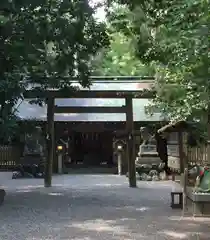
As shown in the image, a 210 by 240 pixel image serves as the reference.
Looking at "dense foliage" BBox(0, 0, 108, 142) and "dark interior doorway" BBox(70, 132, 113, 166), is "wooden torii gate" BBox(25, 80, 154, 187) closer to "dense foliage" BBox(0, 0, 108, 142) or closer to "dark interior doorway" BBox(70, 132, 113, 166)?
"dense foliage" BBox(0, 0, 108, 142)

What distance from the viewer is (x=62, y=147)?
19.5 metres

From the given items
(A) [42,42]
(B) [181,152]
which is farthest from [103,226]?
(B) [181,152]

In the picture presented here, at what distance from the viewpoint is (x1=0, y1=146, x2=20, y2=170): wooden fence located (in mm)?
19531

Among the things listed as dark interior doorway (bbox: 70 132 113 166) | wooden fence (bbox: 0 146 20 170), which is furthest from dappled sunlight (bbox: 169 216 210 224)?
dark interior doorway (bbox: 70 132 113 166)

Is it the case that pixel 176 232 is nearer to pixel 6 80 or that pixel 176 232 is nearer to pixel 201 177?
pixel 201 177

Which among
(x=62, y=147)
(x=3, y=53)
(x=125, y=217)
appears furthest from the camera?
(x=62, y=147)

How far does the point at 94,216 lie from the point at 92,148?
13.9 m

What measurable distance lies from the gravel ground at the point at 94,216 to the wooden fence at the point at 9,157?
621cm

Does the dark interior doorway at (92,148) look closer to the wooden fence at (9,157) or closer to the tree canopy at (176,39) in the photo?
the wooden fence at (9,157)

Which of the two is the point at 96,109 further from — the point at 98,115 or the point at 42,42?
the point at 42,42

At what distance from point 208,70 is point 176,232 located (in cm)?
311

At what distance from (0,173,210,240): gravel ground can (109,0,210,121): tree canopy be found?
87.8 inches

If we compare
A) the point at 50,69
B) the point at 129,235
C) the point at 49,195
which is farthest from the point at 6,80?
Result: the point at 129,235

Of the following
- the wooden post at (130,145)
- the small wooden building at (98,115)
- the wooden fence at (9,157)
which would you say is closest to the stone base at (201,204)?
the wooden post at (130,145)
